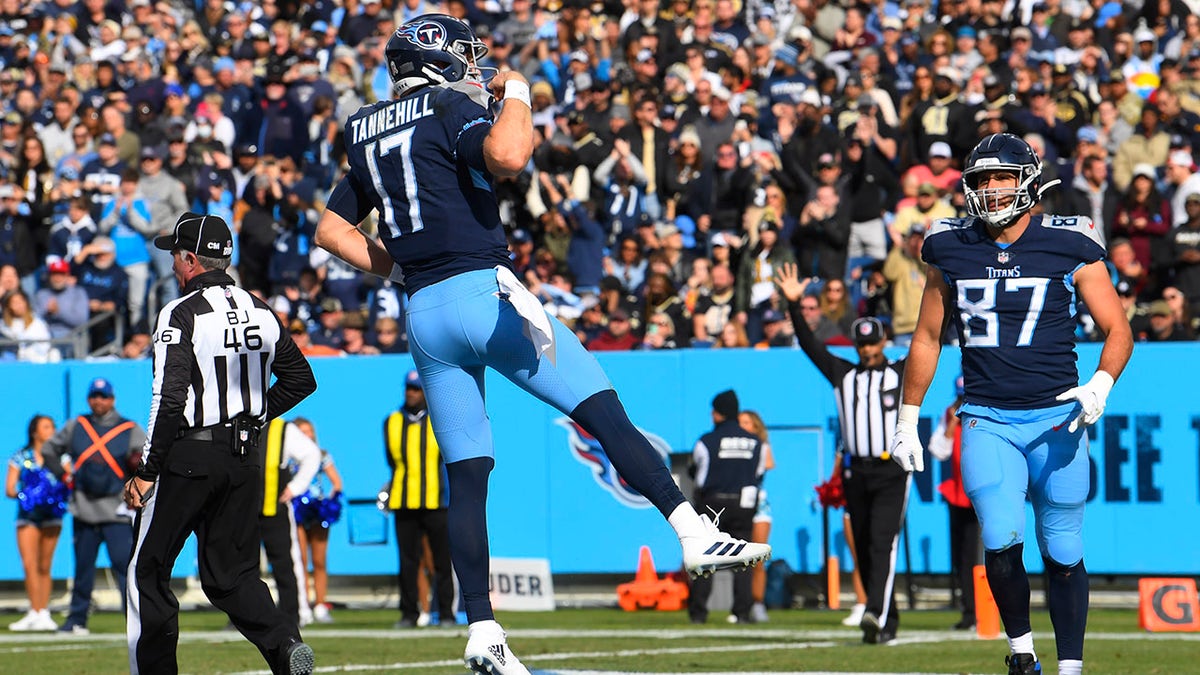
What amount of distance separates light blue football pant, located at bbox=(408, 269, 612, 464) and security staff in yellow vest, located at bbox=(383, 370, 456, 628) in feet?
26.4

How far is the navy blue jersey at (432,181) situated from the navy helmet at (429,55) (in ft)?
0.24

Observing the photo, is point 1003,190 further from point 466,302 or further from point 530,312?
point 466,302

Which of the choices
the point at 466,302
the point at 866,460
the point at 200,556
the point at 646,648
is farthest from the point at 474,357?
the point at 866,460

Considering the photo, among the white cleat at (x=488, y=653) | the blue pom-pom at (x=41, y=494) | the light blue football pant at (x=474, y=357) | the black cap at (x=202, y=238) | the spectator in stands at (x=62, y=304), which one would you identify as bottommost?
the white cleat at (x=488, y=653)

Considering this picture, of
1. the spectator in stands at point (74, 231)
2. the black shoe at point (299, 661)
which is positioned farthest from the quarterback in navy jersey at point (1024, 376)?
the spectator in stands at point (74, 231)

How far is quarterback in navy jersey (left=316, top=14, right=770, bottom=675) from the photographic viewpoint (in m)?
6.62

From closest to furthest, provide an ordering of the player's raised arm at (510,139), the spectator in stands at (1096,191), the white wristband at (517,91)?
the player's raised arm at (510,139) < the white wristband at (517,91) < the spectator in stands at (1096,191)

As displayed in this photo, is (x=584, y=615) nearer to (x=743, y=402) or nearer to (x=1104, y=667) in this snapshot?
(x=743, y=402)

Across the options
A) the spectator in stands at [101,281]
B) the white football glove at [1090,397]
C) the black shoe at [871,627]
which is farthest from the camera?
the spectator in stands at [101,281]

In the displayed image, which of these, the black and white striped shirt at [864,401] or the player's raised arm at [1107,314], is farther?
the black and white striped shirt at [864,401]

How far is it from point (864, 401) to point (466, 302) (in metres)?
6.38

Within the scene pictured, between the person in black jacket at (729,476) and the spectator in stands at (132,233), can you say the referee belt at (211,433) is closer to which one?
the person in black jacket at (729,476)

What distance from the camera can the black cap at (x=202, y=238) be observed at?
8.11 meters

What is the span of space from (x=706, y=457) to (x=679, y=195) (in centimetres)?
446
